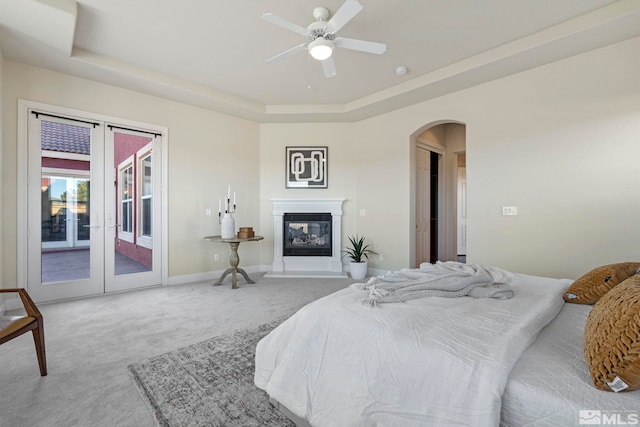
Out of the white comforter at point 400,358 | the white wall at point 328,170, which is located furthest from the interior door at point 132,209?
the white comforter at point 400,358

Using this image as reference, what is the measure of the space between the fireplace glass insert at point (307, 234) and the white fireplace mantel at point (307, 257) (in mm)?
70

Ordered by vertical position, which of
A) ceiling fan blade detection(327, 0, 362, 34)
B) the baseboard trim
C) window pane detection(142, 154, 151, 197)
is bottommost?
the baseboard trim

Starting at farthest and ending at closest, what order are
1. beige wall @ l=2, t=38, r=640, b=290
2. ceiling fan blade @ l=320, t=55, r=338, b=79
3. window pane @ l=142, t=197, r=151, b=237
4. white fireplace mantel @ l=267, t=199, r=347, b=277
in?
1. white fireplace mantel @ l=267, t=199, r=347, b=277
2. window pane @ l=142, t=197, r=151, b=237
3. beige wall @ l=2, t=38, r=640, b=290
4. ceiling fan blade @ l=320, t=55, r=338, b=79

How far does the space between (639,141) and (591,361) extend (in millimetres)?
3129

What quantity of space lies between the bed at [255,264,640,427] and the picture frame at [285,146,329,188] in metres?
3.89

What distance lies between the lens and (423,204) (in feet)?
18.4

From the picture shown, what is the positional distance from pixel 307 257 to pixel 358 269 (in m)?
0.97

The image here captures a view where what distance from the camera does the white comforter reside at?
0.98m

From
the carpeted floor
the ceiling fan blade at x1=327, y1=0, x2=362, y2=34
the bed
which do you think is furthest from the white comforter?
the ceiling fan blade at x1=327, y1=0, x2=362, y2=34

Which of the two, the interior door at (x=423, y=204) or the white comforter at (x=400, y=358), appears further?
the interior door at (x=423, y=204)

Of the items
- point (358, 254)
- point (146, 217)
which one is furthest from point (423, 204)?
point (146, 217)

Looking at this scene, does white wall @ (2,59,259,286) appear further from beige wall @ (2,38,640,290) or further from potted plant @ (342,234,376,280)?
potted plant @ (342,234,376,280)

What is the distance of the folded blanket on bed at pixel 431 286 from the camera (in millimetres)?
1589

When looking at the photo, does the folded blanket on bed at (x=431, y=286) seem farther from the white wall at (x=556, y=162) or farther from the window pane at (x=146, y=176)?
the window pane at (x=146, y=176)
